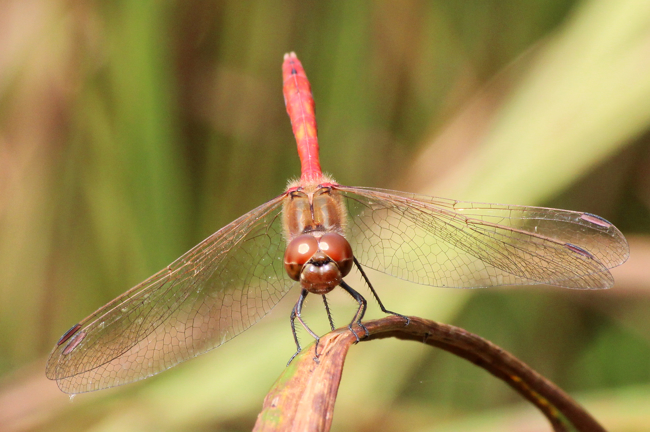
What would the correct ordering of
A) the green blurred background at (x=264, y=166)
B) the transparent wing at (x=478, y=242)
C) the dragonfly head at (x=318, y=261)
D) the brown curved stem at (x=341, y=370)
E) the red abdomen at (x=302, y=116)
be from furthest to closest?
the green blurred background at (x=264, y=166), the red abdomen at (x=302, y=116), the transparent wing at (x=478, y=242), the dragonfly head at (x=318, y=261), the brown curved stem at (x=341, y=370)

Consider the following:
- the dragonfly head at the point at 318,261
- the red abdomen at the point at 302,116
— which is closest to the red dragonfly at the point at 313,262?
the dragonfly head at the point at 318,261

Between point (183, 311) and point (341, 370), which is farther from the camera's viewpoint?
point (183, 311)

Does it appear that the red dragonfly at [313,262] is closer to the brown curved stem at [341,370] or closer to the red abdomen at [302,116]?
the red abdomen at [302,116]

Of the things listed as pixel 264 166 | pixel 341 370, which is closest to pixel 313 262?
pixel 341 370

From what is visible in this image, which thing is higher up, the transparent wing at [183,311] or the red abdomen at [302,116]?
the red abdomen at [302,116]

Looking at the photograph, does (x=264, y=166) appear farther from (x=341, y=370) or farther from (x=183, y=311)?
(x=341, y=370)

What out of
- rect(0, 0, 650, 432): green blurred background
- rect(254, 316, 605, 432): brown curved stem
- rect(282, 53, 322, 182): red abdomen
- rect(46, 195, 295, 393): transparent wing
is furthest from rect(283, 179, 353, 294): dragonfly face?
rect(0, 0, 650, 432): green blurred background

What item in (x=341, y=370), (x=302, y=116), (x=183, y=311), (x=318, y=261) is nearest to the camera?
(x=341, y=370)

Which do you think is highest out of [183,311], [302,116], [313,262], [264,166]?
[302,116]

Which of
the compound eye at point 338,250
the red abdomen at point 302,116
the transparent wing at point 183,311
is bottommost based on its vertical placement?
the transparent wing at point 183,311
